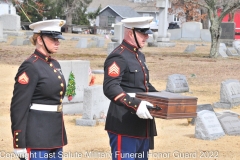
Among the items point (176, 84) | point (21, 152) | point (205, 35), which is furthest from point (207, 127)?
point (205, 35)

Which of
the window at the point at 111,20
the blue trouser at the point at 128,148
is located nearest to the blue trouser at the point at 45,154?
the blue trouser at the point at 128,148

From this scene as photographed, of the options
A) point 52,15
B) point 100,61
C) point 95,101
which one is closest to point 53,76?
point 95,101

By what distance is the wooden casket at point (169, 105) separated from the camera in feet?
16.5

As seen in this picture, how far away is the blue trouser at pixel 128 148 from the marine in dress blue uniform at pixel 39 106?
0.49 m

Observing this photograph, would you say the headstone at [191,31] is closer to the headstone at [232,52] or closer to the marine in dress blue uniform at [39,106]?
the headstone at [232,52]

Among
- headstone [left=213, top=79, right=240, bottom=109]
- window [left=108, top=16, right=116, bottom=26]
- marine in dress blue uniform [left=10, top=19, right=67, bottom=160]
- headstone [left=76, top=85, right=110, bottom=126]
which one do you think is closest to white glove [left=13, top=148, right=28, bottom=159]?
marine in dress blue uniform [left=10, top=19, right=67, bottom=160]

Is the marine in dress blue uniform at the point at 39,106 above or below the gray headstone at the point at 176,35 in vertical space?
above

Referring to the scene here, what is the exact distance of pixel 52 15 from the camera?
56.6 metres

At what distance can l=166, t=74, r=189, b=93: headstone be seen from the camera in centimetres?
1477

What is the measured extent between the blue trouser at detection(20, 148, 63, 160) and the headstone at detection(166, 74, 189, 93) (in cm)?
970

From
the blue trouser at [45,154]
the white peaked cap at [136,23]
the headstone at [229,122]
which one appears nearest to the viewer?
the blue trouser at [45,154]

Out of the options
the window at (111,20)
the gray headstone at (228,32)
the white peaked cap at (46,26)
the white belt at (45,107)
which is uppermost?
the white peaked cap at (46,26)

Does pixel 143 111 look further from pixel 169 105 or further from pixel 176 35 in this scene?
pixel 176 35

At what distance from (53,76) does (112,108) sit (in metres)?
0.67
